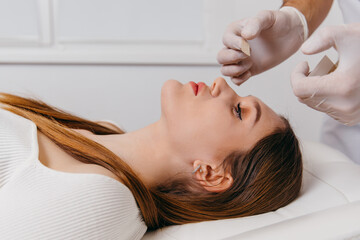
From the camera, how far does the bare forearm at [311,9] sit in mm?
1479

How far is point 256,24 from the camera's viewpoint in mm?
1211

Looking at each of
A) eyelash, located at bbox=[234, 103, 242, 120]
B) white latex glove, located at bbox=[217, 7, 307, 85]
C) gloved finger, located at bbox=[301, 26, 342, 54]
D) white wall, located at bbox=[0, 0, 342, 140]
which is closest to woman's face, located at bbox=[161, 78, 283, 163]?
eyelash, located at bbox=[234, 103, 242, 120]

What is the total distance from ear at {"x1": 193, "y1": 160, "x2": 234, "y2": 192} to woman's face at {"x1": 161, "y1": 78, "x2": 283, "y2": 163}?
2 cm

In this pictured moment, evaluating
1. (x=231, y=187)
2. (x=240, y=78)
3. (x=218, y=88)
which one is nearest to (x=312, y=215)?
(x=231, y=187)

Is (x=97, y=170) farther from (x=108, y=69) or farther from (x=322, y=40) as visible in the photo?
(x=108, y=69)

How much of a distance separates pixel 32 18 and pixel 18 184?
1.39 metres

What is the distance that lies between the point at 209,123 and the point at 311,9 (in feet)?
2.09

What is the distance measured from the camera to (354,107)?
1.06 m

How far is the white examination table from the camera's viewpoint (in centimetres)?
74

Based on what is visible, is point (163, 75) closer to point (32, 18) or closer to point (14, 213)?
point (32, 18)

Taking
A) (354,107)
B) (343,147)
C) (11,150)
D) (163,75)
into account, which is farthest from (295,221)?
(163,75)

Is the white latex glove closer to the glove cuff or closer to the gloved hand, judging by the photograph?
the glove cuff

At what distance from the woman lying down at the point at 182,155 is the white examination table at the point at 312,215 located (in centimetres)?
6

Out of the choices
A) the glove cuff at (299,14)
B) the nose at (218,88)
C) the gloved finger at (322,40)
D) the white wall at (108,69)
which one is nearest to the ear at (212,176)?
the nose at (218,88)
